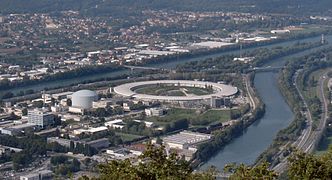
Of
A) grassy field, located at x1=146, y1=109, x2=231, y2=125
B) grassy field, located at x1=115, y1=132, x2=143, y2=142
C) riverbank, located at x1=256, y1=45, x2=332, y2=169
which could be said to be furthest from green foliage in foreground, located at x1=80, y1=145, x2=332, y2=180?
grassy field, located at x1=146, y1=109, x2=231, y2=125

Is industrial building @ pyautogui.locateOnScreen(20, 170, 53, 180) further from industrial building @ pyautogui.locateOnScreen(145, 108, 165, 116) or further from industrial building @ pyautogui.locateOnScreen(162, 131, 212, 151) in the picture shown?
industrial building @ pyautogui.locateOnScreen(145, 108, 165, 116)

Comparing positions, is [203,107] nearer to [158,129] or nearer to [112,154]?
[158,129]

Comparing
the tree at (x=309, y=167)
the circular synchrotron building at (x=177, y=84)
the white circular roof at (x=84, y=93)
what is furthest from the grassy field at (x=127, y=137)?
the tree at (x=309, y=167)

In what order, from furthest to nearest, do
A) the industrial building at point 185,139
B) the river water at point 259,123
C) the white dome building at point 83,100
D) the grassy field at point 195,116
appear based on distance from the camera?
the white dome building at point 83,100 < the grassy field at point 195,116 < the industrial building at point 185,139 < the river water at point 259,123

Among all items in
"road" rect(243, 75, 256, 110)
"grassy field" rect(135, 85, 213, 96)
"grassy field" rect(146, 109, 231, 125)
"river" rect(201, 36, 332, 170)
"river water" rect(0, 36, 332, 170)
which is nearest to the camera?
"river" rect(201, 36, 332, 170)

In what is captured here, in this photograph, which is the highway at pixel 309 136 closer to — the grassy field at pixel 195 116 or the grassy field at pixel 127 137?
the grassy field at pixel 195 116

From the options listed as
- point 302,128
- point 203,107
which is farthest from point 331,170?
point 203,107
